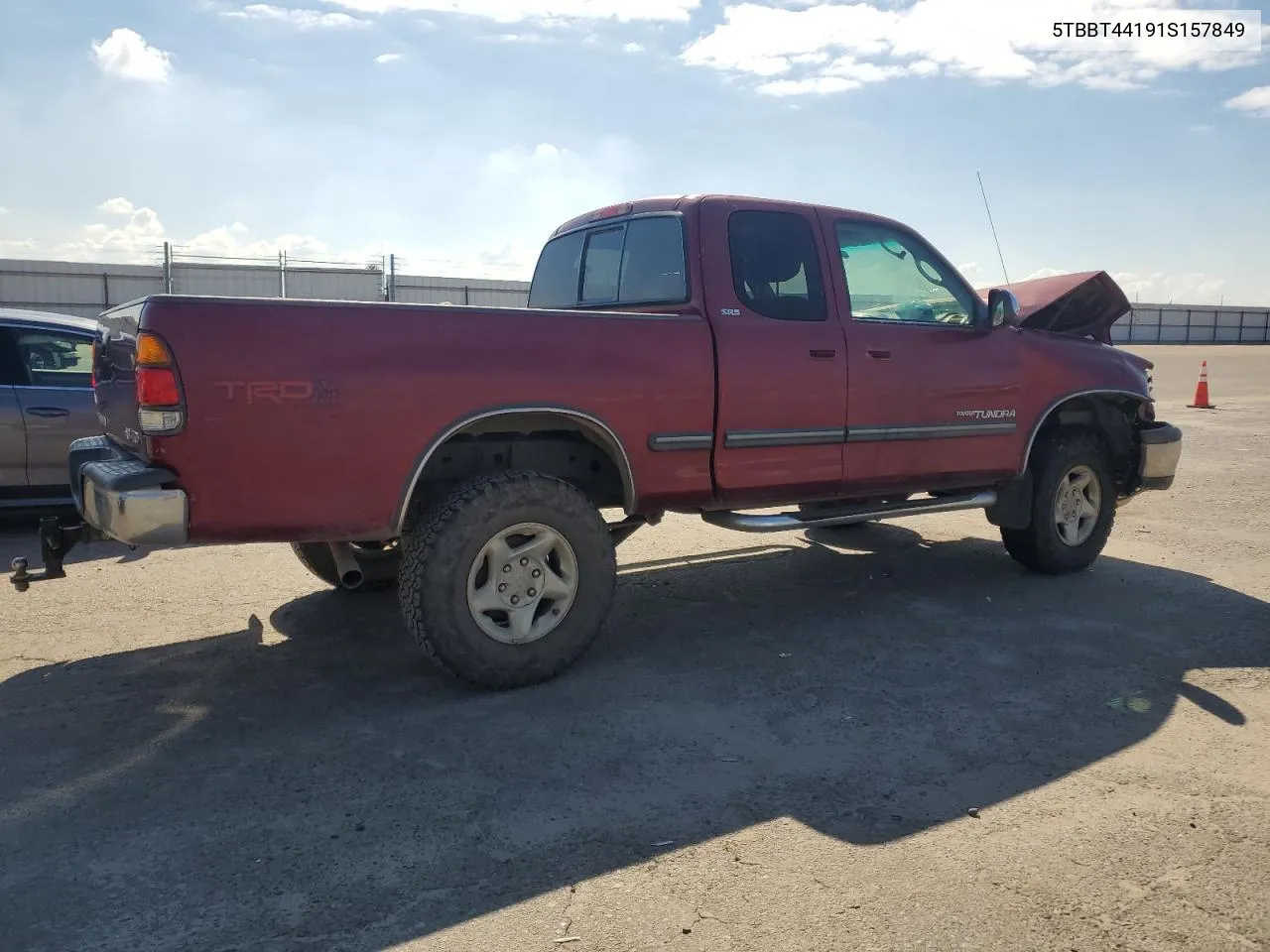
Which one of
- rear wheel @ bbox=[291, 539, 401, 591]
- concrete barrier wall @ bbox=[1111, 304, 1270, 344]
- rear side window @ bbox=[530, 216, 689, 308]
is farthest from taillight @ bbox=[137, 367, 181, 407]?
concrete barrier wall @ bbox=[1111, 304, 1270, 344]

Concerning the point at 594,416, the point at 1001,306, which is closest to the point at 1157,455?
the point at 1001,306

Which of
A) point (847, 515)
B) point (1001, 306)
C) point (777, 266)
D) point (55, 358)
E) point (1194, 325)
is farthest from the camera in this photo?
point (1194, 325)

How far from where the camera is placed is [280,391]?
3.61 metres

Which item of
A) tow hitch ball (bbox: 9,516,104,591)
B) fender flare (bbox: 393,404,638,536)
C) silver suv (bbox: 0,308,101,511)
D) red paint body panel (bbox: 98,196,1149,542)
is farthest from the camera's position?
silver suv (bbox: 0,308,101,511)

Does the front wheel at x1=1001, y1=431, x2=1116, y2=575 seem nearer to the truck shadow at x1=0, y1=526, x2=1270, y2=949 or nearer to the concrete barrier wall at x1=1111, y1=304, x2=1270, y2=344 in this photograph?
the truck shadow at x1=0, y1=526, x2=1270, y2=949

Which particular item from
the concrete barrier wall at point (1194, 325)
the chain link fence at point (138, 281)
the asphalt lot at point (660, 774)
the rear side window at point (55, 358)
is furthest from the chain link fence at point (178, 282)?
the concrete barrier wall at point (1194, 325)

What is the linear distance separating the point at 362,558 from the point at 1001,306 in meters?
3.76

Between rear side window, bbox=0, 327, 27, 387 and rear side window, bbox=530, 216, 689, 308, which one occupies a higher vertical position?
rear side window, bbox=530, 216, 689, 308

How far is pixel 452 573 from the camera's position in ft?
13.0

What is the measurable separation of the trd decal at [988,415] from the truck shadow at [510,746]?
104cm

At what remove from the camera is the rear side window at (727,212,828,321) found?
4.84 m

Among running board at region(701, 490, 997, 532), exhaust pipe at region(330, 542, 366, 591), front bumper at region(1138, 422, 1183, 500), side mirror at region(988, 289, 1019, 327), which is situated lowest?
exhaust pipe at region(330, 542, 366, 591)

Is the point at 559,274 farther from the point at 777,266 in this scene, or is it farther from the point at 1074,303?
the point at 1074,303

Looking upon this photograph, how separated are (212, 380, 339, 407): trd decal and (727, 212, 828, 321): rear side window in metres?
2.05
